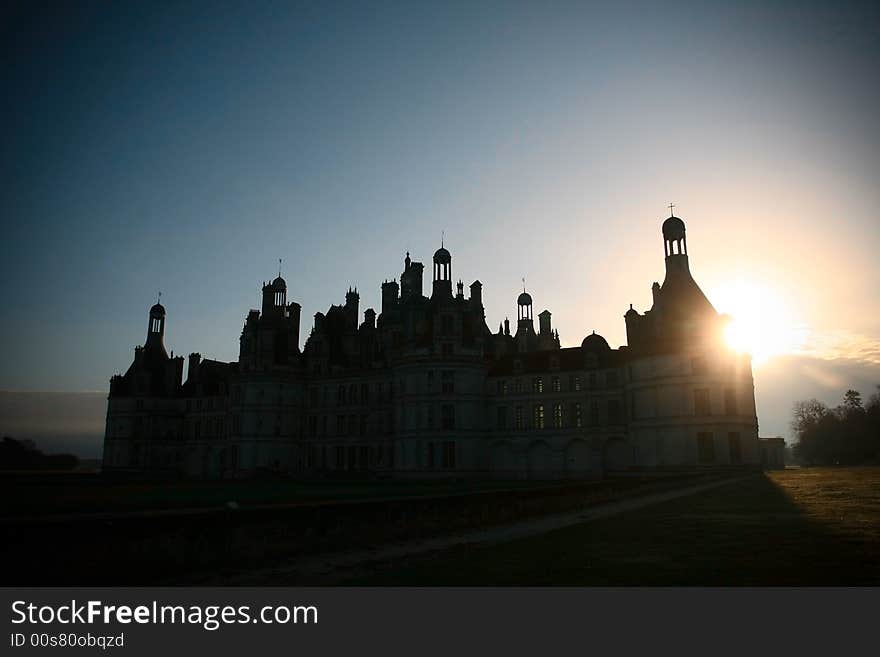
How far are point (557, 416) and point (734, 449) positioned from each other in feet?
55.9

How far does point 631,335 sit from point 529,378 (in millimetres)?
11160

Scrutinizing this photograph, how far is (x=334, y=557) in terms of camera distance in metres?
12.5

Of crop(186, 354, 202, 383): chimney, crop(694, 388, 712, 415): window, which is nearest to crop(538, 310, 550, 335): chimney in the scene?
crop(694, 388, 712, 415): window

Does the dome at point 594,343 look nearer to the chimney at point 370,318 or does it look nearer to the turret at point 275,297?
the chimney at point 370,318

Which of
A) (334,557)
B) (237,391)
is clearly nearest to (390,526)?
(334,557)

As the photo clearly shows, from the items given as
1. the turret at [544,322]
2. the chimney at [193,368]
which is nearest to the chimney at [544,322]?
the turret at [544,322]

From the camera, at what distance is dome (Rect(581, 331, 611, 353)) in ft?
211

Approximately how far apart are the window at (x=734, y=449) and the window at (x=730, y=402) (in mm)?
1950

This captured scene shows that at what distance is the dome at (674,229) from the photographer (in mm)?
62638

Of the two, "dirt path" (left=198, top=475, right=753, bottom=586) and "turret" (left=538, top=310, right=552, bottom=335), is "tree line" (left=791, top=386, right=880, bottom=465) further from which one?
"dirt path" (left=198, top=475, right=753, bottom=586)

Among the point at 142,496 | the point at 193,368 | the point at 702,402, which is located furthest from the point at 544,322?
the point at 142,496

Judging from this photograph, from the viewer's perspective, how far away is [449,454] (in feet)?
208
